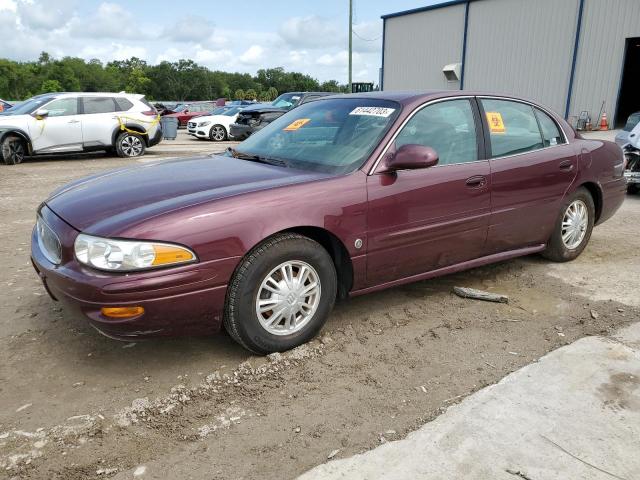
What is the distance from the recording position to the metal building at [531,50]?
1906cm

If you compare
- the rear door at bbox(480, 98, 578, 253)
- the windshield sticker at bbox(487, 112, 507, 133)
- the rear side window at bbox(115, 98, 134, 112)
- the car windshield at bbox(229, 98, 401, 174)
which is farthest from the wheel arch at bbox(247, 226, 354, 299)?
the rear side window at bbox(115, 98, 134, 112)

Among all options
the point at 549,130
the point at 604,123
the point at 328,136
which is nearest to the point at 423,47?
the point at 604,123

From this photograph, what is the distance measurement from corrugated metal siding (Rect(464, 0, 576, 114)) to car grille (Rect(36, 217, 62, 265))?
61.8 ft

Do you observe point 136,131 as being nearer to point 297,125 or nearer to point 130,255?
point 297,125

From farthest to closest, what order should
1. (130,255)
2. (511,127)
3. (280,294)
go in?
1. (511,127)
2. (280,294)
3. (130,255)

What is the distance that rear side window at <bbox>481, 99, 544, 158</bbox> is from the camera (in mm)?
4074

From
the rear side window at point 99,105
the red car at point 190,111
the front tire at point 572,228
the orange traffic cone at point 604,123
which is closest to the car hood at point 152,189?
the front tire at point 572,228

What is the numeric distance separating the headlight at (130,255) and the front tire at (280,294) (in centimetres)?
36

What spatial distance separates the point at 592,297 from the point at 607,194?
1.33m

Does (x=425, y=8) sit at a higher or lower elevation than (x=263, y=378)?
higher

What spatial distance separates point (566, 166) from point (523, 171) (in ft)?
1.96

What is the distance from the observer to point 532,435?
242cm

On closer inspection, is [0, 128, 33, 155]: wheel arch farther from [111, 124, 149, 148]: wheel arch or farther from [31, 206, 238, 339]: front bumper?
[31, 206, 238, 339]: front bumper

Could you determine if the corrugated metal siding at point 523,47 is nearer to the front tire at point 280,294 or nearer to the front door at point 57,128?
the front door at point 57,128
